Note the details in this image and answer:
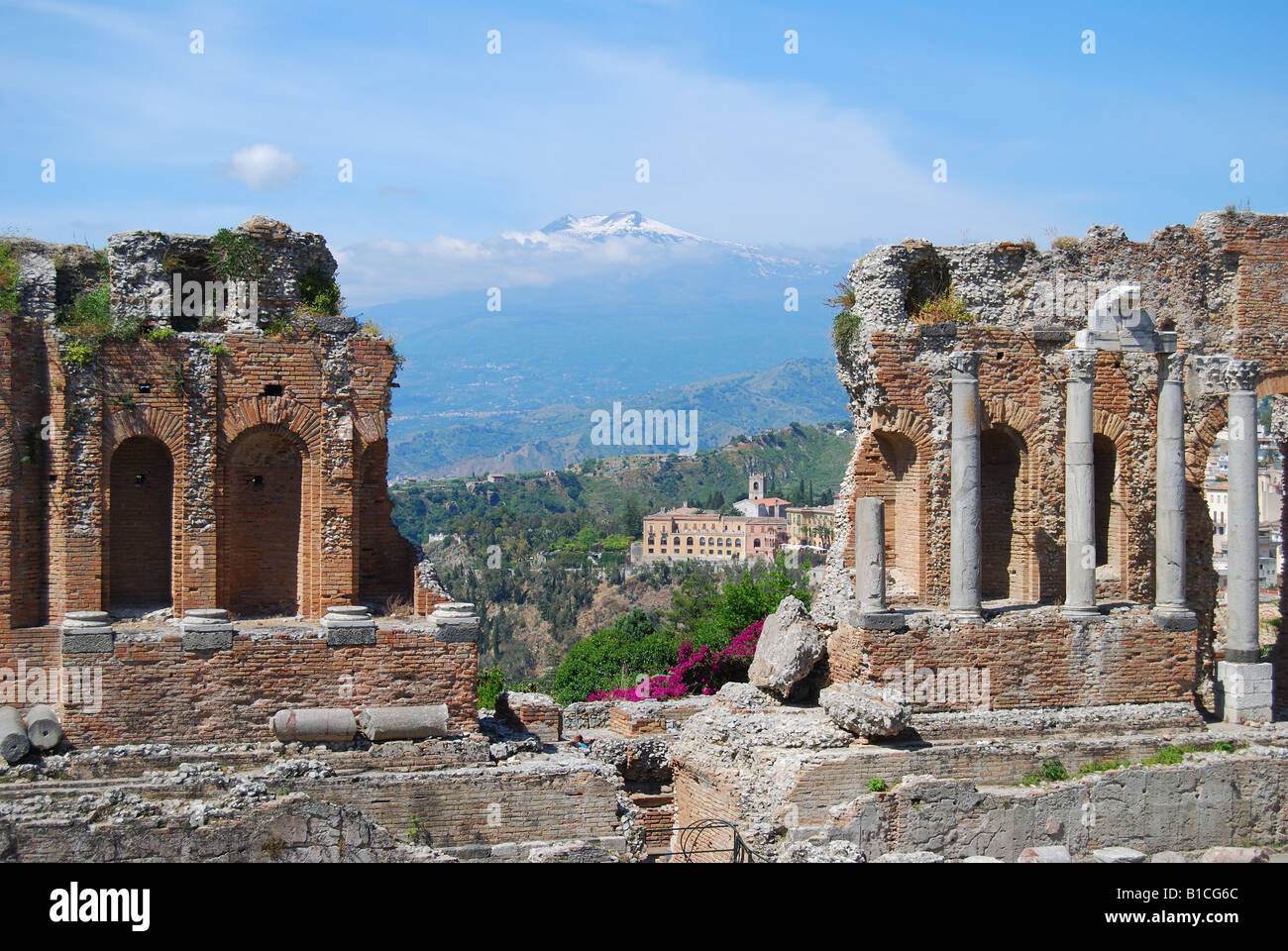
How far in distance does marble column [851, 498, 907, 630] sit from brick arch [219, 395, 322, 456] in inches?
348

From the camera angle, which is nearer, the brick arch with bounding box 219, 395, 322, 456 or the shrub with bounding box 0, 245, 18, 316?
the shrub with bounding box 0, 245, 18, 316

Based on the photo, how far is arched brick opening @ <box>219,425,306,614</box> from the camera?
2211 centimetres

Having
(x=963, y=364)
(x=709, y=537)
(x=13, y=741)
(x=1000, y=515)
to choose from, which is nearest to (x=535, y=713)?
(x=13, y=741)

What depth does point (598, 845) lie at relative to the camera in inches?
771

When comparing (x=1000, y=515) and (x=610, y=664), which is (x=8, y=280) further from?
(x=610, y=664)

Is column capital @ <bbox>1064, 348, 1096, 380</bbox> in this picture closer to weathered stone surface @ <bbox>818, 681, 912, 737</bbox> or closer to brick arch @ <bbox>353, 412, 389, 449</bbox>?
weathered stone surface @ <bbox>818, 681, 912, 737</bbox>

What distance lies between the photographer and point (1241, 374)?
24.8m

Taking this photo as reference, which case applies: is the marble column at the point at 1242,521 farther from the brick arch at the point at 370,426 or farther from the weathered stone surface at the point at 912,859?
the brick arch at the point at 370,426

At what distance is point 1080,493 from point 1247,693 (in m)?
4.81

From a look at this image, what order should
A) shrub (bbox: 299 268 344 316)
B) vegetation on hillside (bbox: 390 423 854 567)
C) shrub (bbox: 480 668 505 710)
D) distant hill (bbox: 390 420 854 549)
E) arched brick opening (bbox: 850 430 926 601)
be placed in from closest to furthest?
shrub (bbox: 299 268 344 316) < arched brick opening (bbox: 850 430 926 601) < shrub (bbox: 480 668 505 710) < vegetation on hillside (bbox: 390 423 854 567) < distant hill (bbox: 390 420 854 549)

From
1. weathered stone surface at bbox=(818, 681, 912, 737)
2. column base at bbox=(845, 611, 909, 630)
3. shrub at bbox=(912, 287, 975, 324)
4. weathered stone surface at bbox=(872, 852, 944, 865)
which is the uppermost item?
shrub at bbox=(912, 287, 975, 324)

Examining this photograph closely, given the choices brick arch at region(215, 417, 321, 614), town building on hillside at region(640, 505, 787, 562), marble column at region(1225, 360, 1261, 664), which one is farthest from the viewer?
town building on hillside at region(640, 505, 787, 562)

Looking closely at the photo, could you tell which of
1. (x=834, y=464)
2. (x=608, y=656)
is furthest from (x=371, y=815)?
(x=834, y=464)

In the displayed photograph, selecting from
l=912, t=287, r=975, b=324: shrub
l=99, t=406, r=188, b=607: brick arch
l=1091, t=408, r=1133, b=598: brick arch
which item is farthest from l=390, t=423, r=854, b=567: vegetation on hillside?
l=99, t=406, r=188, b=607: brick arch
